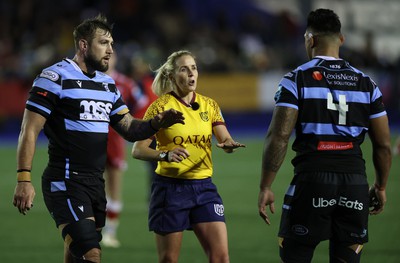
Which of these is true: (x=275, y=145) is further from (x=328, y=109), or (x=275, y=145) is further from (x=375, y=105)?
(x=375, y=105)

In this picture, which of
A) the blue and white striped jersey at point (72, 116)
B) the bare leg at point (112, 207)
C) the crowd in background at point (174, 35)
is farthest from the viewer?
the crowd in background at point (174, 35)

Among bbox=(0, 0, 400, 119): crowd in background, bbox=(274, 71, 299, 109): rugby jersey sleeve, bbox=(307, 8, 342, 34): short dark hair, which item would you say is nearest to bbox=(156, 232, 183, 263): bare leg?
bbox=(274, 71, 299, 109): rugby jersey sleeve

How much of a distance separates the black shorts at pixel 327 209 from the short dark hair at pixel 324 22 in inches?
42.5

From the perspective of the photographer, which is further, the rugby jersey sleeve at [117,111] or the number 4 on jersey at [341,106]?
the rugby jersey sleeve at [117,111]

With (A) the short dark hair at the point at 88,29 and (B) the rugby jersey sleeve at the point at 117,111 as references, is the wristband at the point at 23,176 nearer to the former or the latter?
(B) the rugby jersey sleeve at the point at 117,111

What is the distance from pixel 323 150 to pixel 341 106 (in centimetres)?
35

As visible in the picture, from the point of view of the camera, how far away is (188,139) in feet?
24.1

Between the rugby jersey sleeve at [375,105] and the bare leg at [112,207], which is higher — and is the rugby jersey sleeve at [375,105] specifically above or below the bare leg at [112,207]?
above

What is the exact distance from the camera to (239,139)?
2356 cm

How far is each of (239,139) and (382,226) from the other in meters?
11.7

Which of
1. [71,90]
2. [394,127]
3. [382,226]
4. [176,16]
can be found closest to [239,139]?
[394,127]

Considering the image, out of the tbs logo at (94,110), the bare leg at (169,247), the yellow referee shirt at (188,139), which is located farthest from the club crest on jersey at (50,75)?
the bare leg at (169,247)

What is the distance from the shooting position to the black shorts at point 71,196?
6.79m

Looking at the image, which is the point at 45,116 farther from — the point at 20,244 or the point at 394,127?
the point at 394,127
